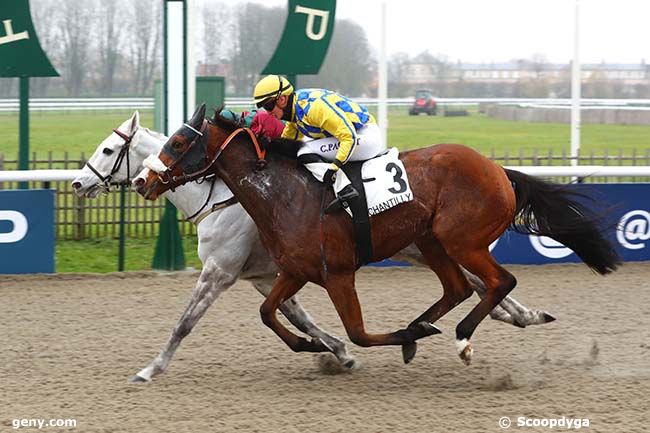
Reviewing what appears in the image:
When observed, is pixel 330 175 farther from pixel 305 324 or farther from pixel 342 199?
pixel 305 324

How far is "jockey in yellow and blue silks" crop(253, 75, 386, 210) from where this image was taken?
5613 mm

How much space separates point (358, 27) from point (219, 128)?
12.1 m

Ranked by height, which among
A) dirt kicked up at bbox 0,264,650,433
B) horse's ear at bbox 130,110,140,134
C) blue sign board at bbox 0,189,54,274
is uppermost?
horse's ear at bbox 130,110,140,134

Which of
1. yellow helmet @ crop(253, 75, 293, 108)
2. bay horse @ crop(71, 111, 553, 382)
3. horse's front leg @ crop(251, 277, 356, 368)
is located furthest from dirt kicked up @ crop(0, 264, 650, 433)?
yellow helmet @ crop(253, 75, 293, 108)

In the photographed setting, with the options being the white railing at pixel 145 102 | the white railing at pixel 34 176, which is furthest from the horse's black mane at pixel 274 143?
the white railing at pixel 145 102

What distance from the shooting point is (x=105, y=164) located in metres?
6.66

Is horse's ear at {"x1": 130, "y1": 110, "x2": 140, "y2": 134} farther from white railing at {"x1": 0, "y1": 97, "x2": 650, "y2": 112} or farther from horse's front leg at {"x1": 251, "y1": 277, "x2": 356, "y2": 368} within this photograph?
white railing at {"x1": 0, "y1": 97, "x2": 650, "y2": 112}

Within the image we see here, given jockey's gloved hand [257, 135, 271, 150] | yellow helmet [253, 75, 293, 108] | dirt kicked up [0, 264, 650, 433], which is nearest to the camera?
dirt kicked up [0, 264, 650, 433]

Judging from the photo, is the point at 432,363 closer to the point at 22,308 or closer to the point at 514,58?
the point at 22,308

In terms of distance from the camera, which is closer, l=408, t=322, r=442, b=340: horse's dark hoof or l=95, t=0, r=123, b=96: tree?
l=408, t=322, r=442, b=340: horse's dark hoof

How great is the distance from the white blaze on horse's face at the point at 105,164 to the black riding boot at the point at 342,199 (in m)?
1.63

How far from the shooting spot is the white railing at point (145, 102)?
701 inches

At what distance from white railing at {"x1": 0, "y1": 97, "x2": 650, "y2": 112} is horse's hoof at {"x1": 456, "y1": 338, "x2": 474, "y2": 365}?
9133 millimetres

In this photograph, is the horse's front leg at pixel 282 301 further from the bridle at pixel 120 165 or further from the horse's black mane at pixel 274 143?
the bridle at pixel 120 165
